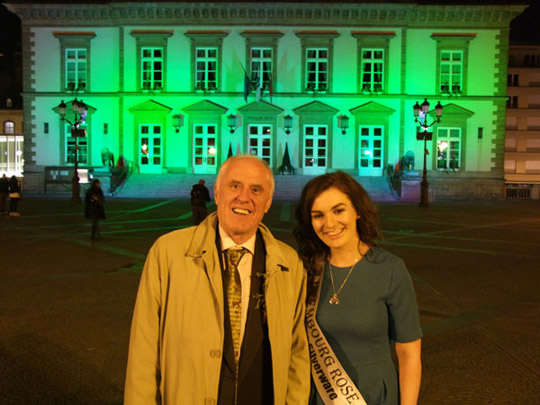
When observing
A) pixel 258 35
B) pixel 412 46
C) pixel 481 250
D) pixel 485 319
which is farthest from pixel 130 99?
pixel 485 319

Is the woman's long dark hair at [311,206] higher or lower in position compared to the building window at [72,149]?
lower

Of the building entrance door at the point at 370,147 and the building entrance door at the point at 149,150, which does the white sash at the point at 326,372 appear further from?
the building entrance door at the point at 149,150

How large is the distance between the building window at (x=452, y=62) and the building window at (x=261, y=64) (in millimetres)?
10896

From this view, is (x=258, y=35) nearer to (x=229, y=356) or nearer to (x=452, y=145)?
(x=452, y=145)

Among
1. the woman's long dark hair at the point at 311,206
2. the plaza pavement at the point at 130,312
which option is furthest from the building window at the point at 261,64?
the woman's long dark hair at the point at 311,206

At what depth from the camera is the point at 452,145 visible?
34625mm

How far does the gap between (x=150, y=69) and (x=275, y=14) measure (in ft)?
29.5

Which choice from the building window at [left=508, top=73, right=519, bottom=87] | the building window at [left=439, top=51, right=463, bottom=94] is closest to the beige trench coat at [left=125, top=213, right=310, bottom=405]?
the building window at [left=439, top=51, right=463, bottom=94]

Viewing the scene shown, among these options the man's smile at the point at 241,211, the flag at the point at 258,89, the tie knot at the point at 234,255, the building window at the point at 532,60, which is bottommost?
the tie knot at the point at 234,255

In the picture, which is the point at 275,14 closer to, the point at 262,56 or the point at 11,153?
the point at 262,56

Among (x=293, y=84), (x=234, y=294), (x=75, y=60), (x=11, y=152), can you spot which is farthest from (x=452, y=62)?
(x=234, y=294)

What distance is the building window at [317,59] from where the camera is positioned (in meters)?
33.9

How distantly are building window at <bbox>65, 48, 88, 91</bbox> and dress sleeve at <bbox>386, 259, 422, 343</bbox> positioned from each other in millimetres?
35557

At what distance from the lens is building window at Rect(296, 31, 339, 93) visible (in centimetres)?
3391
